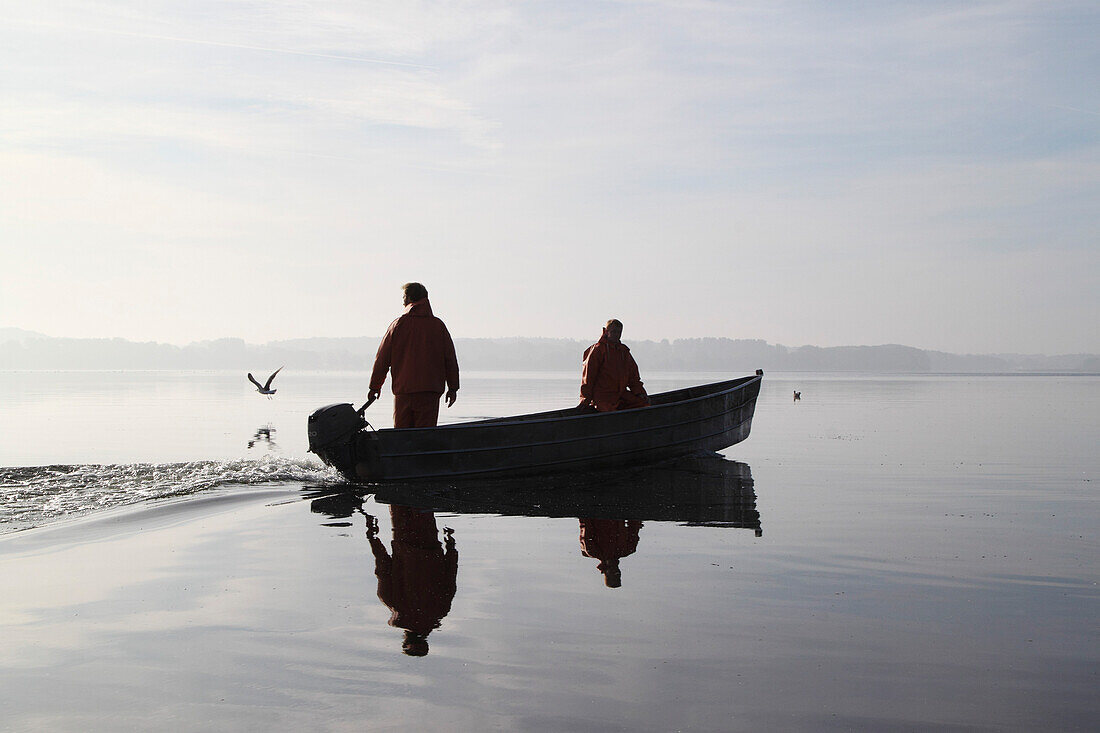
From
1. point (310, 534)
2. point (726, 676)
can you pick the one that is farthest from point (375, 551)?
point (726, 676)

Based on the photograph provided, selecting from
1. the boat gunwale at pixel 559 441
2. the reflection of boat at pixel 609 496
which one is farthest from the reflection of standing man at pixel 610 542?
the boat gunwale at pixel 559 441

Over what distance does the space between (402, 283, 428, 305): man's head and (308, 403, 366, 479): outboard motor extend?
1600mm

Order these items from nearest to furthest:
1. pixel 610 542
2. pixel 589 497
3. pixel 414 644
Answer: pixel 414 644 < pixel 610 542 < pixel 589 497

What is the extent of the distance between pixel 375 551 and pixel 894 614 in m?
4.03

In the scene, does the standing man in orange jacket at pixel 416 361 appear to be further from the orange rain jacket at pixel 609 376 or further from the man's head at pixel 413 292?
the orange rain jacket at pixel 609 376

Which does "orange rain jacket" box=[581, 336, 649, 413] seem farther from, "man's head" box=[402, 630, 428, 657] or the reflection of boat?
"man's head" box=[402, 630, 428, 657]

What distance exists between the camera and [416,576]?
636 centimetres

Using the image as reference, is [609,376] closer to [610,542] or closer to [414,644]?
[610,542]

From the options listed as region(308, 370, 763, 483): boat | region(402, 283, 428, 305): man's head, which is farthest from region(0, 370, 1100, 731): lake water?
region(402, 283, 428, 305): man's head

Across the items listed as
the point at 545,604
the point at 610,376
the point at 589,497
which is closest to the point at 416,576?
the point at 545,604

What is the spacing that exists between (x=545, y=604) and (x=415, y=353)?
5.99 metres

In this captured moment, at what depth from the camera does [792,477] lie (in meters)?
13.1

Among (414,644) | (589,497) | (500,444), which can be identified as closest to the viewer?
(414,644)

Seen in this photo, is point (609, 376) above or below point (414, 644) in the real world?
above
